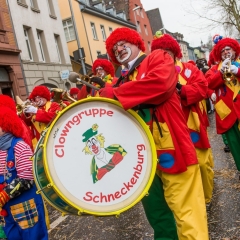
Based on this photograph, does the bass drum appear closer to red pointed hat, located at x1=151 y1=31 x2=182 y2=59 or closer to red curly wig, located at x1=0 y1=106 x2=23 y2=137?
red curly wig, located at x1=0 y1=106 x2=23 y2=137

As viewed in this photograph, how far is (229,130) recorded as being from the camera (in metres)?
4.47

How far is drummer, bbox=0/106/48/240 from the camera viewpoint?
2.97 meters

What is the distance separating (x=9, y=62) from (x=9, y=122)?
13096 millimetres

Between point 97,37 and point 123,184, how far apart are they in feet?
91.8

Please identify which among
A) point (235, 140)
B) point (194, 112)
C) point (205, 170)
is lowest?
point (205, 170)

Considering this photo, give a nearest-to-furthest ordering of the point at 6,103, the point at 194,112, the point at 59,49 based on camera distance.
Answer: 1. the point at 6,103
2. the point at 194,112
3. the point at 59,49

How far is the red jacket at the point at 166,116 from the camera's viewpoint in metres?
2.54

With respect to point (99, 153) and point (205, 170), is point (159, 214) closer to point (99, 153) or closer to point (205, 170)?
point (99, 153)

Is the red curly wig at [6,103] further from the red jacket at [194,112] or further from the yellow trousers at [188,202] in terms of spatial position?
the red jacket at [194,112]

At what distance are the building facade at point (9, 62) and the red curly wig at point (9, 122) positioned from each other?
39.6 ft

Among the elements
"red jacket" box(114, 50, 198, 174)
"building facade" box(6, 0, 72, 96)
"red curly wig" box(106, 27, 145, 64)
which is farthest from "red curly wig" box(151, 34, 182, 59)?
"building facade" box(6, 0, 72, 96)

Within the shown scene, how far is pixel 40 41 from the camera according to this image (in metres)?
19.5

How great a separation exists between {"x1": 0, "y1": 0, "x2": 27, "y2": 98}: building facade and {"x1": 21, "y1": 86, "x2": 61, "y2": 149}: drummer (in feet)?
28.7

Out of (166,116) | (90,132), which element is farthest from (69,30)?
(90,132)
